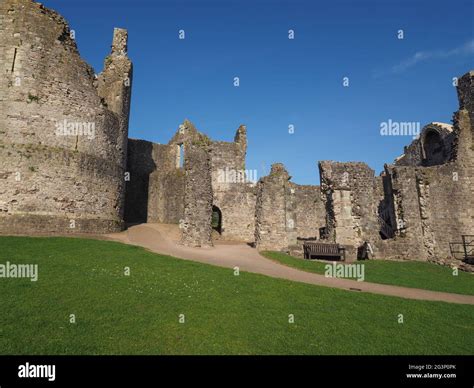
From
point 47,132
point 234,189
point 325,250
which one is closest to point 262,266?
point 325,250

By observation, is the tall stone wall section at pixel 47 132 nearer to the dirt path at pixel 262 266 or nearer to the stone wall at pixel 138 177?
the dirt path at pixel 262 266

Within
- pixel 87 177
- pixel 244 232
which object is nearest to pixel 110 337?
pixel 87 177

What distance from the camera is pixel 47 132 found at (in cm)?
1998

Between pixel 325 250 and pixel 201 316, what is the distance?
48.1 ft

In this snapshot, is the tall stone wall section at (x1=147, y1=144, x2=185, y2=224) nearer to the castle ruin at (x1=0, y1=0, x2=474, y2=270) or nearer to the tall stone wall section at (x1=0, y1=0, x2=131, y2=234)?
the castle ruin at (x1=0, y1=0, x2=474, y2=270)

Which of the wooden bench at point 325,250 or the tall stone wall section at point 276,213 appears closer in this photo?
the wooden bench at point 325,250

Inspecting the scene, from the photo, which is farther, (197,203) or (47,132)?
(197,203)

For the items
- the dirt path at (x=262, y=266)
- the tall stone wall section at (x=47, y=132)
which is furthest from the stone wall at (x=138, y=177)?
the tall stone wall section at (x=47, y=132)

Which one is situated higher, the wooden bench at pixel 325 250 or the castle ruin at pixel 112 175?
the castle ruin at pixel 112 175

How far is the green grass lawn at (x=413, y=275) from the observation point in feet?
46.2

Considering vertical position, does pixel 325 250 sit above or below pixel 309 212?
below

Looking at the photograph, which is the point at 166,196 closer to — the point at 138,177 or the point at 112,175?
the point at 138,177

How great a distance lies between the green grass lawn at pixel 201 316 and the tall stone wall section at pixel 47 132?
26.2ft
